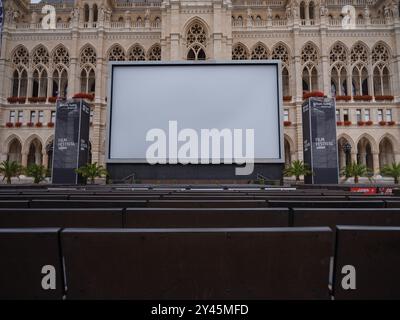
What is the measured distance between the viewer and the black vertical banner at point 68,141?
21.1 m

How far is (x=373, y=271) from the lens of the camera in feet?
6.61

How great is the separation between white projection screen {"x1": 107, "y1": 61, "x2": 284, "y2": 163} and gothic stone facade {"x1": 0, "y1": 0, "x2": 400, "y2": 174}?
19563mm

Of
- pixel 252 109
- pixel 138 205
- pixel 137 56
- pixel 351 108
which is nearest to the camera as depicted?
pixel 138 205

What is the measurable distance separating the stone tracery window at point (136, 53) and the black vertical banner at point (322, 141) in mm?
25511

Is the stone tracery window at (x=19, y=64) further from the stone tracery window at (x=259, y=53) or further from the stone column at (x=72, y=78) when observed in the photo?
the stone tracery window at (x=259, y=53)

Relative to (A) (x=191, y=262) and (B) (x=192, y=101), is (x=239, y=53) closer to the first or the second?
(B) (x=192, y=101)

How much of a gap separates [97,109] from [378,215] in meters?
36.7

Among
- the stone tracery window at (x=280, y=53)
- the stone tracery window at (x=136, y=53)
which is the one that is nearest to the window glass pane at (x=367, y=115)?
the stone tracery window at (x=280, y=53)

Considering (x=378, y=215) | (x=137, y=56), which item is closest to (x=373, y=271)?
(x=378, y=215)

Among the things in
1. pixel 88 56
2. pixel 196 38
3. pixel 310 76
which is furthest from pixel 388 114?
pixel 88 56

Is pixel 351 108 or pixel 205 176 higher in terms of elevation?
pixel 351 108

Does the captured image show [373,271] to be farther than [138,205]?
No

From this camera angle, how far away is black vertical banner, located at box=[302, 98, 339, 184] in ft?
65.6
